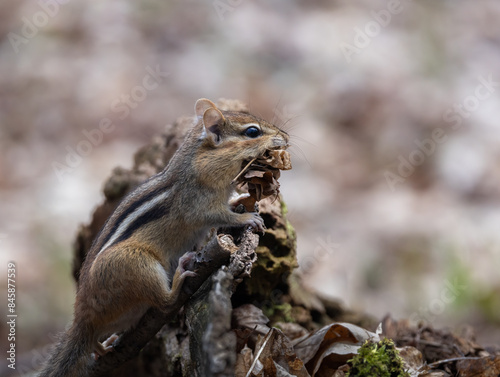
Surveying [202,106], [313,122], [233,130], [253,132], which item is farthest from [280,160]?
[313,122]

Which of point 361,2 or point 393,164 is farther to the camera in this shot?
point 361,2

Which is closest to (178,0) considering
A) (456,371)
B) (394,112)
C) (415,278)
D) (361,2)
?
(361,2)

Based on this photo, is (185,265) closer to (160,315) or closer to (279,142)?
(160,315)

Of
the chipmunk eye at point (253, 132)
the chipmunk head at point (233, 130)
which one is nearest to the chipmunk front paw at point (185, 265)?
the chipmunk head at point (233, 130)

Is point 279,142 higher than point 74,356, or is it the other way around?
point 279,142

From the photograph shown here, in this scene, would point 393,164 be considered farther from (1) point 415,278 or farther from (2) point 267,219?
(2) point 267,219

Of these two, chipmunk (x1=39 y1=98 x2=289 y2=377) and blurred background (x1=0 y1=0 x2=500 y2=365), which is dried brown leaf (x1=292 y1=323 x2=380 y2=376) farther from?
blurred background (x1=0 y1=0 x2=500 y2=365)

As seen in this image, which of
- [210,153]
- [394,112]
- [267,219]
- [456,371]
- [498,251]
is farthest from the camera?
[394,112]

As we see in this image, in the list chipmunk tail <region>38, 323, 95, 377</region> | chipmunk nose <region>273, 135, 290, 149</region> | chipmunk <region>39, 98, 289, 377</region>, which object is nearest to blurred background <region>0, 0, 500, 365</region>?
chipmunk tail <region>38, 323, 95, 377</region>
